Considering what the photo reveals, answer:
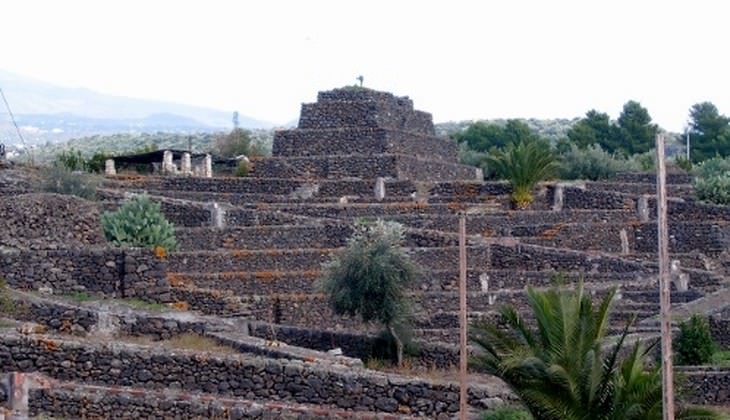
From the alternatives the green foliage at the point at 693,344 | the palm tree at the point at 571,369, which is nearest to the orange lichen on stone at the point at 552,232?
the green foliage at the point at 693,344

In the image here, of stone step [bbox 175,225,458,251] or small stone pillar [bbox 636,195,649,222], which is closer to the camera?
stone step [bbox 175,225,458,251]

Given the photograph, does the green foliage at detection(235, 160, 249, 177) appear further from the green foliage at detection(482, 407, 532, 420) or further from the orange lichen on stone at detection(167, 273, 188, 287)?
the green foliage at detection(482, 407, 532, 420)

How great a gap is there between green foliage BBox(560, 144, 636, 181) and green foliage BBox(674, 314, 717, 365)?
29.6 m

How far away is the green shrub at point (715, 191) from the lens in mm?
44062

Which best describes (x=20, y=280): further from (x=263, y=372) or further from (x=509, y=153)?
(x=509, y=153)

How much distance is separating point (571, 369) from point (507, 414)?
1335 mm

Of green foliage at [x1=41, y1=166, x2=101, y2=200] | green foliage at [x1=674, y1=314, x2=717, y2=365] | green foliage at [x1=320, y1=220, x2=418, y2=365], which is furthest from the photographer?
green foliage at [x1=41, y1=166, x2=101, y2=200]

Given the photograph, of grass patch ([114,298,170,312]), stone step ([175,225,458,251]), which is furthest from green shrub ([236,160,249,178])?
grass patch ([114,298,170,312])

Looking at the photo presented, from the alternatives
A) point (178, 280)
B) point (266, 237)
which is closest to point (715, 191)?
point (266, 237)

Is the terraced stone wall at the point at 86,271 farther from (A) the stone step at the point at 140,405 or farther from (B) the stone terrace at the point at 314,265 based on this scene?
(A) the stone step at the point at 140,405

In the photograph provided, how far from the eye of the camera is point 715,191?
4412cm

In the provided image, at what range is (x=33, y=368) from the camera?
59.3 feet

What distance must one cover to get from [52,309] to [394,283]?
5163 mm

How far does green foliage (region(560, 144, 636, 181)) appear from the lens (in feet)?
189
